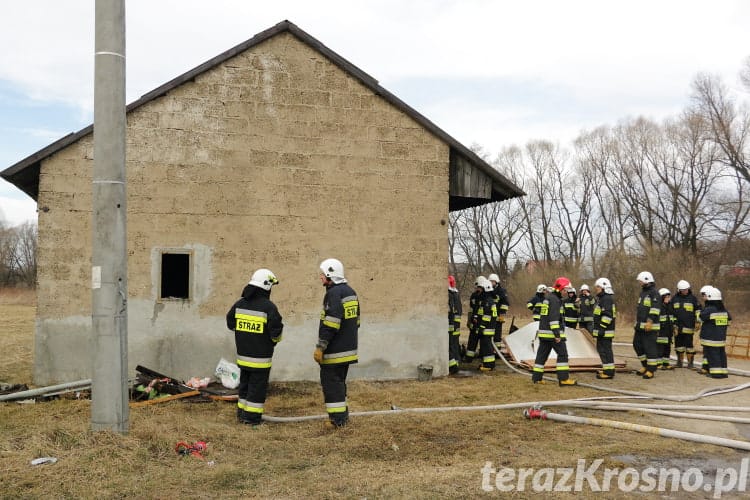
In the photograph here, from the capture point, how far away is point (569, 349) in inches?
495

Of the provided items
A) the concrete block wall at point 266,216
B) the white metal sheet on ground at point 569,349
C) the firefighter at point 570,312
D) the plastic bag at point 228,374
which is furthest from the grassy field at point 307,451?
the firefighter at point 570,312

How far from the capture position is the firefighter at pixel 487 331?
41.0ft

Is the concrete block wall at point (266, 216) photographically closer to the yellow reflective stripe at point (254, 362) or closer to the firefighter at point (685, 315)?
the yellow reflective stripe at point (254, 362)

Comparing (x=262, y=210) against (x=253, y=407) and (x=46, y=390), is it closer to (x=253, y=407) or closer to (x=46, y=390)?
(x=253, y=407)

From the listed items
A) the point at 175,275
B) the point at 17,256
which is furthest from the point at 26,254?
the point at 175,275

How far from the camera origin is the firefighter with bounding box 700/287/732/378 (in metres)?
11.7

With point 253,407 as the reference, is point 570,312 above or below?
above

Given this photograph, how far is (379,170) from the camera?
35.8ft

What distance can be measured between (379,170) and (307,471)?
632 centimetres

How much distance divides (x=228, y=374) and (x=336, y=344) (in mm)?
3115

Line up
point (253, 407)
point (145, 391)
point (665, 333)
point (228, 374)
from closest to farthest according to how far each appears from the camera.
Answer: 1. point (253, 407)
2. point (145, 391)
3. point (228, 374)
4. point (665, 333)

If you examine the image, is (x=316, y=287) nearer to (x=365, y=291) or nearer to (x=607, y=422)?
(x=365, y=291)

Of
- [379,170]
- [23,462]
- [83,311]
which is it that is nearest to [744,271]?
[379,170]

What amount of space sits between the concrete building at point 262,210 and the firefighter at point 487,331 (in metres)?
1.73
